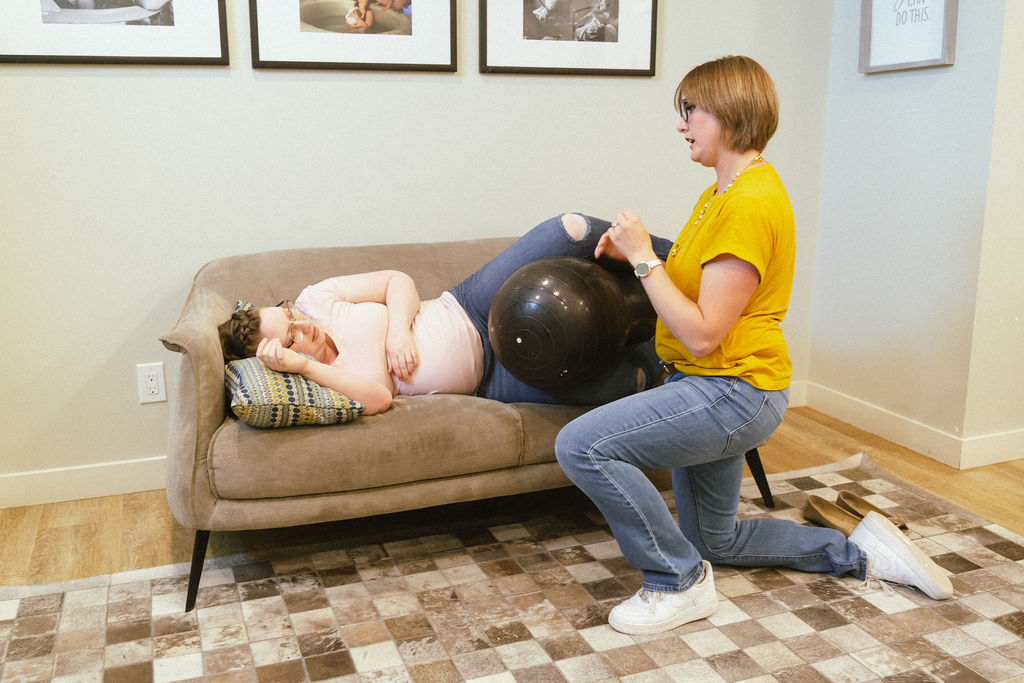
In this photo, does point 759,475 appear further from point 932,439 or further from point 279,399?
point 279,399

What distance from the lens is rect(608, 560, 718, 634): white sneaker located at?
1947 mm

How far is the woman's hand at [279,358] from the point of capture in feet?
6.81

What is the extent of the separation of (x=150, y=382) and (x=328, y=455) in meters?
1.01

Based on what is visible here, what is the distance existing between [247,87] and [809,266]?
2.22 m

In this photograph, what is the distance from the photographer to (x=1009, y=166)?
278 cm

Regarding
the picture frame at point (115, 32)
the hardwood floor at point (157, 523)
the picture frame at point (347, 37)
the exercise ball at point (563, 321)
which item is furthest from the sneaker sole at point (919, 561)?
the picture frame at point (115, 32)

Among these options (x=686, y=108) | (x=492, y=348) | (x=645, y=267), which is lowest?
(x=492, y=348)

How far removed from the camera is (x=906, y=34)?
2.99m

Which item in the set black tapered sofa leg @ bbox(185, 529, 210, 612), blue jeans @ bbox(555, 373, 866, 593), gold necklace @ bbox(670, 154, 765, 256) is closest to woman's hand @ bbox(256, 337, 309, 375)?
black tapered sofa leg @ bbox(185, 529, 210, 612)

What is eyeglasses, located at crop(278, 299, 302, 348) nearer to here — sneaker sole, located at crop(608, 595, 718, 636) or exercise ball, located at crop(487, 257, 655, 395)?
exercise ball, located at crop(487, 257, 655, 395)

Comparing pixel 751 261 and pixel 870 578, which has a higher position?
pixel 751 261

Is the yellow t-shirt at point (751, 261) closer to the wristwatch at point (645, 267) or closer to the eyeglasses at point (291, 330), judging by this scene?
the wristwatch at point (645, 267)

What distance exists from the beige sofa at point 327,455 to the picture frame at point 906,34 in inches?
66.5

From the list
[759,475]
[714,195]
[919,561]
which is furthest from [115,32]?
[919,561]
